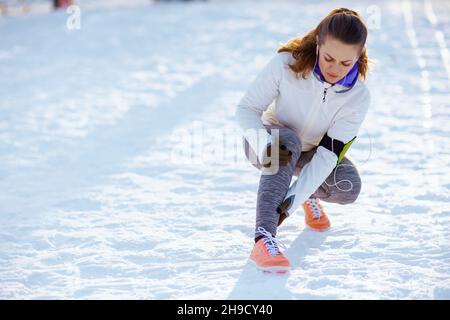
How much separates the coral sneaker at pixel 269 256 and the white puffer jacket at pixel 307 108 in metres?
0.19

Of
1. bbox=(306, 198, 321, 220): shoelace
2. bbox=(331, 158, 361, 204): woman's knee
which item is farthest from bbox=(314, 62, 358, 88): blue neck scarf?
bbox=(306, 198, 321, 220): shoelace

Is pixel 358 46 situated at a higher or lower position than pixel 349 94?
higher

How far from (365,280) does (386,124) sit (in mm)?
2291

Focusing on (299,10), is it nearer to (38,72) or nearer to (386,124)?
(38,72)

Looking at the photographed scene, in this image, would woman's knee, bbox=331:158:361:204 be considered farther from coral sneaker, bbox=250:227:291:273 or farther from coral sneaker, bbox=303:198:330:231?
coral sneaker, bbox=250:227:291:273

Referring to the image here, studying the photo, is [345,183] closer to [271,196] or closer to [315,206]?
[315,206]

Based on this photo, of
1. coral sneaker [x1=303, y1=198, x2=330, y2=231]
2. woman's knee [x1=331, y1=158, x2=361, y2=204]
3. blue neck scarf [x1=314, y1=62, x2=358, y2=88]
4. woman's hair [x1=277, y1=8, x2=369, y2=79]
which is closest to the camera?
woman's hair [x1=277, y1=8, x2=369, y2=79]

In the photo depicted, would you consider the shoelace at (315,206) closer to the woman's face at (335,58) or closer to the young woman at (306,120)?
the young woman at (306,120)

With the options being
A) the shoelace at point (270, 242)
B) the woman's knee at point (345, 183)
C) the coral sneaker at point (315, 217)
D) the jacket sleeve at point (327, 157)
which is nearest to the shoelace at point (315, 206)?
the coral sneaker at point (315, 217)

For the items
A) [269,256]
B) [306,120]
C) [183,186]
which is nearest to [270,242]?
[269,256]

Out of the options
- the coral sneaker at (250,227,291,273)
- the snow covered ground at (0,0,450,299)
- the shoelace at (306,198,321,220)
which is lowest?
the snow covered ground at (0,0,450,299)

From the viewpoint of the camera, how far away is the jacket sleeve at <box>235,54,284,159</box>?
2336mm
